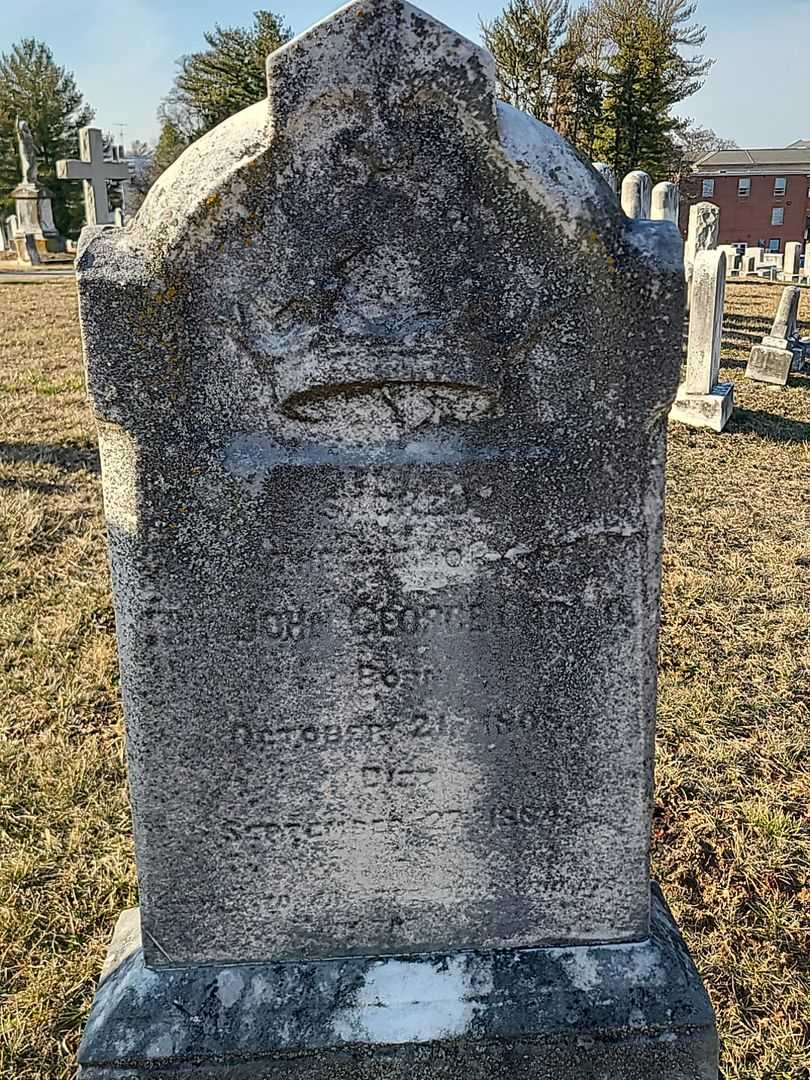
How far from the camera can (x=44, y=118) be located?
127ft

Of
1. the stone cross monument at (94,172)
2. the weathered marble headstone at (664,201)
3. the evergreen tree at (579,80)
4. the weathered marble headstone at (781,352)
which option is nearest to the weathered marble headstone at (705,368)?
the weathered marble headstone at (781,352)

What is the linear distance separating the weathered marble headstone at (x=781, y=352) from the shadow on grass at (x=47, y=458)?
7849 mm

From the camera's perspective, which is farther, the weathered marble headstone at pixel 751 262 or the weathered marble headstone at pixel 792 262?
the weathered marble headstone at pixel 751 262

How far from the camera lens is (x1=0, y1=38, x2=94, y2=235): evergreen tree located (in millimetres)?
37000

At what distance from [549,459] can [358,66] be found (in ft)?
2.16

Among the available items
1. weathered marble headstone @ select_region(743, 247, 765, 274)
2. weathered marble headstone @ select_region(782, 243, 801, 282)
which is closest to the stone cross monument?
weathered marble headstone @ select_region(743, 247, 765, 274)

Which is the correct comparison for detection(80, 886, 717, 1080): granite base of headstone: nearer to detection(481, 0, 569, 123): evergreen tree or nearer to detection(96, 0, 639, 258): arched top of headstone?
detection(96, 0, 639, 258): arched top of headstone

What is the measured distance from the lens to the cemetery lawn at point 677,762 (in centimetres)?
249

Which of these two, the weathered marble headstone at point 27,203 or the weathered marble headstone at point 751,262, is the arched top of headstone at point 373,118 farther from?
the weathered marble headstone at point 27,203

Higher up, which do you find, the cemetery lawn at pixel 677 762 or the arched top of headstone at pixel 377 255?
the arched top of headstone at pixel 377 255

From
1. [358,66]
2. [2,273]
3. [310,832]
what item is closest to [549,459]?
[358,66]

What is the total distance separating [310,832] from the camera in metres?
1.74

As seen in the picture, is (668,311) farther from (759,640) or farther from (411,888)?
(759,640)

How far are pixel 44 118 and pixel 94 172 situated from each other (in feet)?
77.5
